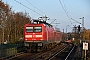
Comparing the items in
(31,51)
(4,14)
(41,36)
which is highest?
(4,14)

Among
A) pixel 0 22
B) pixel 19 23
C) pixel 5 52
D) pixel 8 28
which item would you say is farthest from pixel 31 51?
pixel 19 23

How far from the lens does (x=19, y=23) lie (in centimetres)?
5278

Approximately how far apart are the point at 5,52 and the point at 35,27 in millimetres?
7065

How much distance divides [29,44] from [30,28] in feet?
7.65

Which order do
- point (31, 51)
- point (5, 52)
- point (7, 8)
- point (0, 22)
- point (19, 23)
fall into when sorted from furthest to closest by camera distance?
point (19, 23) < point (7, 8) < point (0, 22) < point (31, 51) < point (5, 52)

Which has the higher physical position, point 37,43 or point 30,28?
point 30,28

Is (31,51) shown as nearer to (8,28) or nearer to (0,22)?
(0,22)

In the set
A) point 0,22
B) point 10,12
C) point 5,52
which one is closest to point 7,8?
point 10,12

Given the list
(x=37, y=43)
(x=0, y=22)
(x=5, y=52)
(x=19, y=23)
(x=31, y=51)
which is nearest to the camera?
(x=5, y=52)

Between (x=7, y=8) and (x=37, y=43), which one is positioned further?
(x=7, y=8)

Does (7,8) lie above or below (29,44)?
above

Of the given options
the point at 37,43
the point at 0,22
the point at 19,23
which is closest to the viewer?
the point at 37,43

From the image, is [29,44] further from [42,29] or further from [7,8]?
[7,8]

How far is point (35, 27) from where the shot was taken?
102 feet
